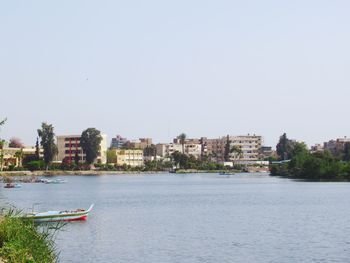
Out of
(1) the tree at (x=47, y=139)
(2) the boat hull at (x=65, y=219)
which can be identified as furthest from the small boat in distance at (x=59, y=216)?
(1) the tree at (x=47, y=139)

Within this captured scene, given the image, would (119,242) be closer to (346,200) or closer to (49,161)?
(346,200)

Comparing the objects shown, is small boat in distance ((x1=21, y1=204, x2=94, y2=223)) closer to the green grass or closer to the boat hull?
the boat hull

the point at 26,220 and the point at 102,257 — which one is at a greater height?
the point at 26,220

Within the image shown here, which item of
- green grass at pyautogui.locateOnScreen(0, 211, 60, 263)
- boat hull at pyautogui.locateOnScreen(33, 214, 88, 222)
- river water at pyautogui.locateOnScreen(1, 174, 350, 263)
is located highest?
green grass at pyautogui.locateOnScreen(0, 211, 60, 263)

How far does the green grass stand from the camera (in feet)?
68.2

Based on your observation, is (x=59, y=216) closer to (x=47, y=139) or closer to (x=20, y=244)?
(x=20, y=244)

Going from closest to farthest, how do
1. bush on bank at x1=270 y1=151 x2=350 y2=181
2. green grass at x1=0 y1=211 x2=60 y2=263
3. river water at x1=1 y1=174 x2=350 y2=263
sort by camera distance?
green grass at x1=0 y1=211 x2=60 y2=263
river water at x1=1 y1=174 x2=350 y2=263
bush on bank at x1=270 y1=151 x2=350 y2=181

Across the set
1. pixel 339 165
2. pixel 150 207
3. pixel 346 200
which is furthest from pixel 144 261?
pixel 339 165

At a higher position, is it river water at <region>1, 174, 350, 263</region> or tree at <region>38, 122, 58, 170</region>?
tree at <region>38, 122, 58, 170</region>

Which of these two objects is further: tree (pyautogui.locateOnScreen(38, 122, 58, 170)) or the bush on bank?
tree (pyautogui.locateOnScreen(38, 122, 58, 170))

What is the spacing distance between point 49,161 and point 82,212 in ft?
478

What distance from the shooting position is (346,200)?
80125 mm

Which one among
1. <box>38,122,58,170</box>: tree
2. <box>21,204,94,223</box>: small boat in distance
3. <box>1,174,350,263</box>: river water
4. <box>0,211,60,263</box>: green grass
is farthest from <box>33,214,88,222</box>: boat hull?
<box>38,122,58,170</box>: tree

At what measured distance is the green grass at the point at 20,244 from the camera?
68.2 feet
